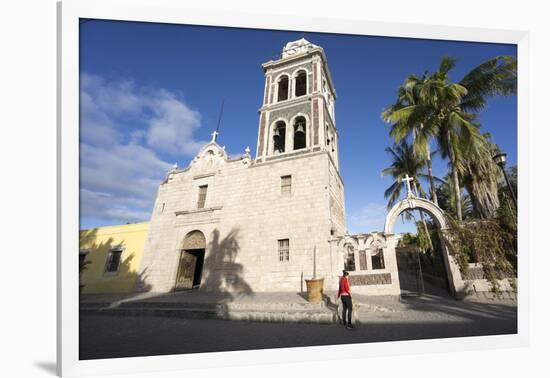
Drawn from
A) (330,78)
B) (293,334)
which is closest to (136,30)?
(293,334)

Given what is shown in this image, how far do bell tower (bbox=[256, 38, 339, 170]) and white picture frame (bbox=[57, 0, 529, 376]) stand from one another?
654 centimetres

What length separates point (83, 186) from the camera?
391cm

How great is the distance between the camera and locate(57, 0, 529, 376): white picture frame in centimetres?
362

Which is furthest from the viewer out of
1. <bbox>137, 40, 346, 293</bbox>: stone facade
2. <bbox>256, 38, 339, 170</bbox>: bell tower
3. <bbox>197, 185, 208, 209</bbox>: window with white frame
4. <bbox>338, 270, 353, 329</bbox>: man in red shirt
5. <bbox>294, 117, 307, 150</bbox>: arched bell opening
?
<bbox>294, 117, 307, 150</bbox>: arched bell opening

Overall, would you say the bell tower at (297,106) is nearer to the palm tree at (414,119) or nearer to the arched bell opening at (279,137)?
the arched bell opening at (279,137)

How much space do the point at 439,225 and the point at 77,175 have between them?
31.8ft

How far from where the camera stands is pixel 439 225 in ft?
28.2

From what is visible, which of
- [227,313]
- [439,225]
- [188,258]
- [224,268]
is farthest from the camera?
[188,258]

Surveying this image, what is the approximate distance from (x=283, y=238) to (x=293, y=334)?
199 inches

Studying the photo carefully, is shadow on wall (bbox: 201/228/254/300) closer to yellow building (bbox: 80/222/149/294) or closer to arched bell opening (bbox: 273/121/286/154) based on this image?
yellow building (bbox: 80/222/149/294)

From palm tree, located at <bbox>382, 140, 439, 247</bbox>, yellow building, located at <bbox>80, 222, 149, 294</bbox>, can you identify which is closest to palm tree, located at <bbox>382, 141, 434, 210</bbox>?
palm tree, located at <bbox>382, 140, 439, 247</bbox>

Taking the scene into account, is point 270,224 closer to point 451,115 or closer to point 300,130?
point 300,130

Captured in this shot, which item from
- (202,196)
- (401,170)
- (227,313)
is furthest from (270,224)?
(401,170)

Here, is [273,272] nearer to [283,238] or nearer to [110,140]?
[283,238]
